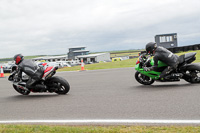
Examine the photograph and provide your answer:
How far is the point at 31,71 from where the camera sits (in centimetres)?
768

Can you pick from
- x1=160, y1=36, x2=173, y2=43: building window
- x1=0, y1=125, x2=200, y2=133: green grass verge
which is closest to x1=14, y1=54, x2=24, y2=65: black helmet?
x1=0, y1=125, x2=200, y2=133: green grass verge

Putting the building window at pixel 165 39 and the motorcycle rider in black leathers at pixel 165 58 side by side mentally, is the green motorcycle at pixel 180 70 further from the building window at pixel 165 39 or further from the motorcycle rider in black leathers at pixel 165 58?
the building window at pixel 165 39

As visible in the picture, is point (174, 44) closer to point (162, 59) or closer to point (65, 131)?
point (162, 59)

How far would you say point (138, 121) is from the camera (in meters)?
4.29


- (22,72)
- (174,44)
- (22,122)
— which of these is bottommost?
(22,122)

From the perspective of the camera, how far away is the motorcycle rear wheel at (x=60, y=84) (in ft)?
24.8

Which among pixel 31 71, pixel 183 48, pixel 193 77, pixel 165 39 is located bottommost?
pixel 193 77

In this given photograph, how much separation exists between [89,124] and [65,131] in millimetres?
574

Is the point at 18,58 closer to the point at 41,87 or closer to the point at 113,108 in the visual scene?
the point at 41,87

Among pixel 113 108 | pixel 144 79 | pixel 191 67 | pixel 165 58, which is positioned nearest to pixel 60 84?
pixel 113 108

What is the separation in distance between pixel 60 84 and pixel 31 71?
3.40 ft

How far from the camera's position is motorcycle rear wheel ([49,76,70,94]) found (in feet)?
24.8

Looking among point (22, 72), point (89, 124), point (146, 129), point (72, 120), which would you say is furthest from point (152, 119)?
point (22, 72)

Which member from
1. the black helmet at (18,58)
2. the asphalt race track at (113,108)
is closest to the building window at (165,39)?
the asphalt race track at (113,108)
